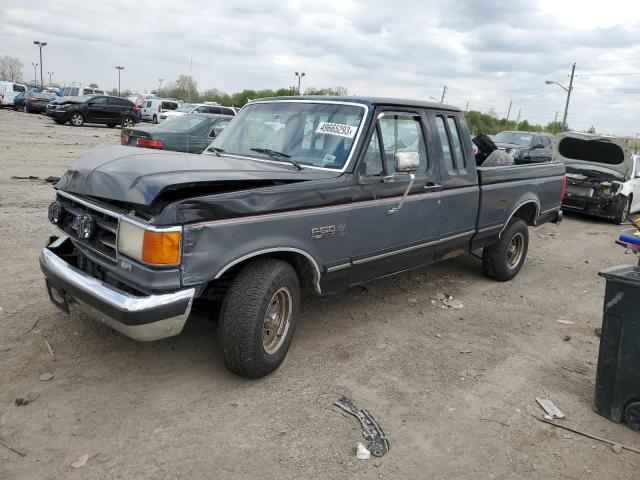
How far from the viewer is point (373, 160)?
434 centimetres

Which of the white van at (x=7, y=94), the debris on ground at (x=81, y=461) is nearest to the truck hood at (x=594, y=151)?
the debris on ground at (x=81, y=461)

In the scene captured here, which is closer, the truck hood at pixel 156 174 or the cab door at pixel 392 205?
the truck hood at pixel 156 174

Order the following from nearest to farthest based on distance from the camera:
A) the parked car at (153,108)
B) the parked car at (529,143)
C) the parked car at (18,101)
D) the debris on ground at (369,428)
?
the debris on ground at (369,428)
the parked car at (529,143)
the parked car at (153,108)
the parked car at (18,101)

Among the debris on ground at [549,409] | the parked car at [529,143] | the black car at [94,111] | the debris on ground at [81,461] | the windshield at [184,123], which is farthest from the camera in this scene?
the black car at [94,111]

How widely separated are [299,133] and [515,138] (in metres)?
16.1

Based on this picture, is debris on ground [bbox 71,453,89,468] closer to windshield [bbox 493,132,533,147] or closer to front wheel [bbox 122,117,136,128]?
windshield [bbox 493,132,533,147]

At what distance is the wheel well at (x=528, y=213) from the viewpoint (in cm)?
667

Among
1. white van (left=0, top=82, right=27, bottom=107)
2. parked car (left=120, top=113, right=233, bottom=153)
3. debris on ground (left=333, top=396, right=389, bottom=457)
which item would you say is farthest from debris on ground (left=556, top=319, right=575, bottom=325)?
white van (left=0, top=82, right=27, bottom=107)

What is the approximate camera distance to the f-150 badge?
380cm

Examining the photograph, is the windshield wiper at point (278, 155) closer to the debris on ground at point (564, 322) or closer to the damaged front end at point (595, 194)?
the debris on ground at point (564, 322)

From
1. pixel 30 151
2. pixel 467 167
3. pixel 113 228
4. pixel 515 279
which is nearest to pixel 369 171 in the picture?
pixel 467 167

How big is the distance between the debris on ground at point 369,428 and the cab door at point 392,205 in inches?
43.8

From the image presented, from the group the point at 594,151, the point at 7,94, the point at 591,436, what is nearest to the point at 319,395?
the point at 591,436

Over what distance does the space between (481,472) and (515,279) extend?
4.26 m
